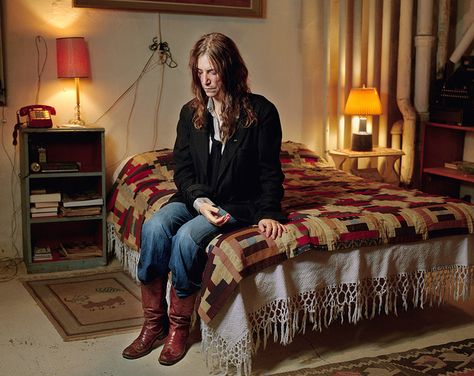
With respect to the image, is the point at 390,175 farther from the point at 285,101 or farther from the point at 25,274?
the point at 25,274

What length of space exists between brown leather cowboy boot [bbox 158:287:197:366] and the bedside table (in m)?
2.04

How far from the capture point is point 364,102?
4129 mm

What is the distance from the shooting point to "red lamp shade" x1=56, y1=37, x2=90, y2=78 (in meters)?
3.50

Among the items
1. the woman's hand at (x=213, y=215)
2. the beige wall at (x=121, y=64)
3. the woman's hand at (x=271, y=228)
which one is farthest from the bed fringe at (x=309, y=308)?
the beige wall at (x=121, y=64)

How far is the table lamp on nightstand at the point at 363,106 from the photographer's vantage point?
413cm

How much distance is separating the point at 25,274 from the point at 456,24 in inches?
119

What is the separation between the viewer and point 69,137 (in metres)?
3.76

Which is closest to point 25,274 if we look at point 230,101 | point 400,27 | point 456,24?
point 230,101

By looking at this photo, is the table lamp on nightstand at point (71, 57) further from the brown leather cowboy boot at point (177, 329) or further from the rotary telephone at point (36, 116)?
the brown leather cowboy boot at point (177, 329)

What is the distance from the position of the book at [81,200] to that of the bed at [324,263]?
47cm

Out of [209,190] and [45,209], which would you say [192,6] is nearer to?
[45,209]

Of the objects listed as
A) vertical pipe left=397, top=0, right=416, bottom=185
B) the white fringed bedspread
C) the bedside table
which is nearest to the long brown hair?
the white fringed bedspread

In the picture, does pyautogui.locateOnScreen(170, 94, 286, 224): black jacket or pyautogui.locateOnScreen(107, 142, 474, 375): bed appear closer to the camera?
pyautogui.locateOnScreen(107, 142, 474, 375): bed

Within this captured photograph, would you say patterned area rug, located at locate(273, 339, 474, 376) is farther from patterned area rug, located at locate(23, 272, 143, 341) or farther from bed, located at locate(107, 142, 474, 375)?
patterned area rug, located at locate(23, 272, 143, 341)
